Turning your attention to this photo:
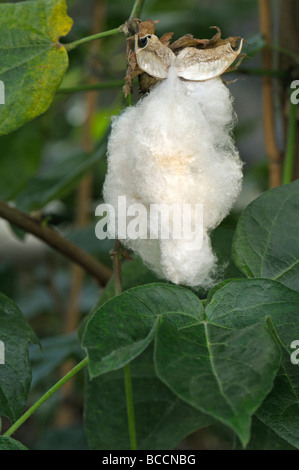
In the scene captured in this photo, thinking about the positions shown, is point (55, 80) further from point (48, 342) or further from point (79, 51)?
point (79, 51)

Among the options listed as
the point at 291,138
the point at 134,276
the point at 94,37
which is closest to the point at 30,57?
the point at 94,37

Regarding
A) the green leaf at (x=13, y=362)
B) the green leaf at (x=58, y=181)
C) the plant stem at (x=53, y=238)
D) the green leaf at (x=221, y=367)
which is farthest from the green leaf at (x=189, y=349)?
the green leaf at (x=58, y=181)

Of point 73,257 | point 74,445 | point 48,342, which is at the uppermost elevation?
point 73,257

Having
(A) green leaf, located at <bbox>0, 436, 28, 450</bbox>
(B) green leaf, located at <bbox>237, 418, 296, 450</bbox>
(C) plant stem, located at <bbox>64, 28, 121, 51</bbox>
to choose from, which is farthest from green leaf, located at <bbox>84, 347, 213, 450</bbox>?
(C) plant stem, located at <bbox>64, 28, 121, 51</bbox>

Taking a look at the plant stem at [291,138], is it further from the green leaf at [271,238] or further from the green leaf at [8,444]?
the green leaf at [8,444]

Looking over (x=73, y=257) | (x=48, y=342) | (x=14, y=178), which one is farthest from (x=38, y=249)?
(x=73, y=257)

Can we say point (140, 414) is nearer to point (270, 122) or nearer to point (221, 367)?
point (221, 367)

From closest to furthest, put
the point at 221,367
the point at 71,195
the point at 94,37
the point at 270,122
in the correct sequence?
the point at 221,367, the point at 94,37, the point at 270,122, the point at 71,195
